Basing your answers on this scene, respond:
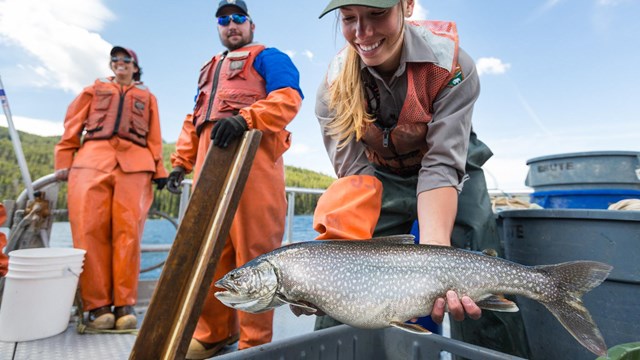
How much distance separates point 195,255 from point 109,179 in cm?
176

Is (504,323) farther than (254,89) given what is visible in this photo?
No

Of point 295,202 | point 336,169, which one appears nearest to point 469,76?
point 336,169

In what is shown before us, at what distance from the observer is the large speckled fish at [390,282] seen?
1.29 m

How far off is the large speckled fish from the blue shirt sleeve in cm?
192

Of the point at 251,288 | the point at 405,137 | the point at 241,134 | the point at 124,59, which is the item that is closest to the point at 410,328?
the point at 251,288

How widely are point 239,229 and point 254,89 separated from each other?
3.94 feet

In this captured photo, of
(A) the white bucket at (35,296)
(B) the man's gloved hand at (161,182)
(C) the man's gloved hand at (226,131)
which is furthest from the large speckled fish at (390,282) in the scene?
(B) the man's gloved hand at (161,182)

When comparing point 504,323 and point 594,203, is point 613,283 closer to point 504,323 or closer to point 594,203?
point 504,323

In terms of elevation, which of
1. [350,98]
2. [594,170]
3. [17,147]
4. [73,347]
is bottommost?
[73,347]

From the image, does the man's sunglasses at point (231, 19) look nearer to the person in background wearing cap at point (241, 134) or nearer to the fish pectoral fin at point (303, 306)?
the person in background wearing cap at point (241, 134)

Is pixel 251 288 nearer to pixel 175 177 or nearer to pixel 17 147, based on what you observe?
pixel 175 177

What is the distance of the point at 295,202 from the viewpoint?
17.0ft

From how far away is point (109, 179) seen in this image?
3.36 m

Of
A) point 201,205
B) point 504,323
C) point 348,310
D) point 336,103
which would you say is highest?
point 336,103
